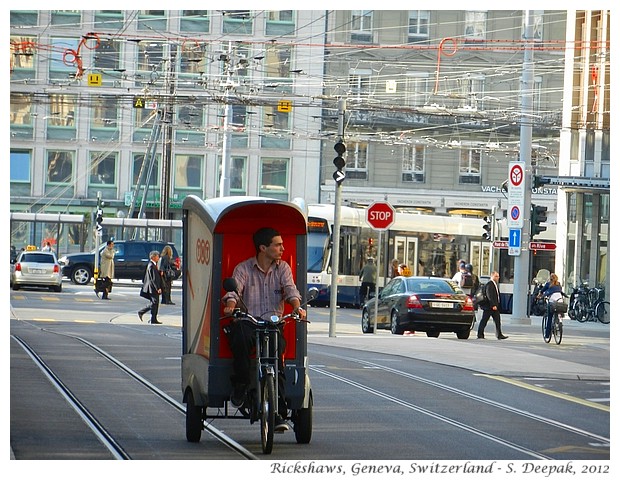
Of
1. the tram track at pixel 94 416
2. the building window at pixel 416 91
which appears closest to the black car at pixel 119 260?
the building window at pixel 416 91

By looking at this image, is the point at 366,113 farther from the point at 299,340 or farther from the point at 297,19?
the point at 299,340

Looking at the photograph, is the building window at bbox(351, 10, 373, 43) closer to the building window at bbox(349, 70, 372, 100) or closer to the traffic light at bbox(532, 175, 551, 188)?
the building window at bbox(349, 70, 372, 100)

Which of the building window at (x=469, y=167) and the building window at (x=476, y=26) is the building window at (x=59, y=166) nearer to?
the building window at (x=476, y=26)

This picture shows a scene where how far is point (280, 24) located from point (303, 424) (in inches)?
1474

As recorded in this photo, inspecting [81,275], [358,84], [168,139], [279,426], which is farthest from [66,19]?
[279,426]

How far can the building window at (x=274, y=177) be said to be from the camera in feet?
182

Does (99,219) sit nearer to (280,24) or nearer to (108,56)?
(108,56)

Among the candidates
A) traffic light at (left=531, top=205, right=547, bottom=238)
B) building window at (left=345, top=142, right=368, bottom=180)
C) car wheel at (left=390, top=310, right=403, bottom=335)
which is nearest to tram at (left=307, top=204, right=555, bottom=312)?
traffic light at (left=531, top=205, right=547, bottom=238)

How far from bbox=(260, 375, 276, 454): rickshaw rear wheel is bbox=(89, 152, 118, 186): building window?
3998 cm

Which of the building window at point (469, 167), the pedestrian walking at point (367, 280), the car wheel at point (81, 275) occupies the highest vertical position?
the building window at point (469, 167)

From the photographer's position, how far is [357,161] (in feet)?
199

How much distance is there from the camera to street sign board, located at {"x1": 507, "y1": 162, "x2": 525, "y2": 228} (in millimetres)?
34500

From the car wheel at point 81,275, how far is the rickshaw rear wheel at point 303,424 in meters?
42.6

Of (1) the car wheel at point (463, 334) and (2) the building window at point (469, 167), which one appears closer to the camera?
(1) the car wheel at point (463, 334)
